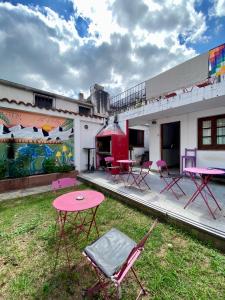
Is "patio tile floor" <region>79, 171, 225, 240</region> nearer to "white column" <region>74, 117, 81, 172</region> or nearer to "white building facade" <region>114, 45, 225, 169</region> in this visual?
"white building facade" <region>114, 45, 225, 169</region>

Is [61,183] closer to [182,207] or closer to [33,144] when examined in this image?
[182,207]

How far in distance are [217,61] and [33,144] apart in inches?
413

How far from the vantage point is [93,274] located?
6.93 feet

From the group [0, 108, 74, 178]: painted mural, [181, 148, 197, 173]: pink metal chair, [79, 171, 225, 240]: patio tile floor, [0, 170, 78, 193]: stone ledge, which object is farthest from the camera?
[181, 148, 197, 173]: pink metal chair

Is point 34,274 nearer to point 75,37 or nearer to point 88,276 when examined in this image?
point 88,276

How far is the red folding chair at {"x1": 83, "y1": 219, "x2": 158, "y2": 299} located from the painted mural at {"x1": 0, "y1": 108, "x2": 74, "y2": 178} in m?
5.60

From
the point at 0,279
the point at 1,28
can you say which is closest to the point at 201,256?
the point at 0,279

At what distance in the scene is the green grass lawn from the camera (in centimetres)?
184

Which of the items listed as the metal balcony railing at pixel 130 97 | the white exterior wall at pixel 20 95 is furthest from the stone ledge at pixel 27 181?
the metal balcony railing at pixel 130 97

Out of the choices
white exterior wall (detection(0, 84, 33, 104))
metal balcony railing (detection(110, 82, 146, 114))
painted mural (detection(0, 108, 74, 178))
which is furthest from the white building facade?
white exterior wall (detection(0, 84, 33, 104))

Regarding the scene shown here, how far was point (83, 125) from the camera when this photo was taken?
347 inches

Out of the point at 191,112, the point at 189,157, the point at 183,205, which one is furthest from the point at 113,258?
the point at 191,112

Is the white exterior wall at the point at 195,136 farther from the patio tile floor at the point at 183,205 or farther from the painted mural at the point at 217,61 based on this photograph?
the painted mural at the point at 217,61

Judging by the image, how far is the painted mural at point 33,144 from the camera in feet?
20.6
